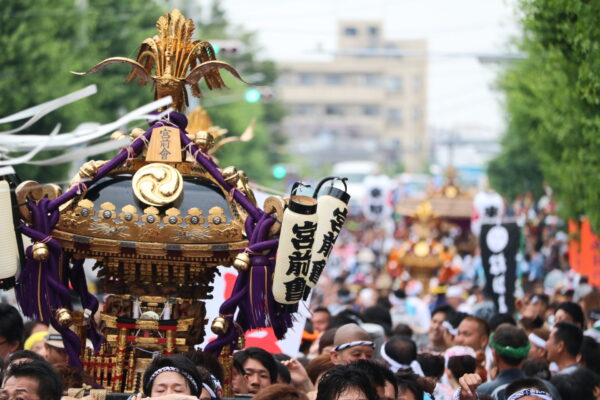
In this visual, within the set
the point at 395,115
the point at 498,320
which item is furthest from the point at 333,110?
the point at 498,320

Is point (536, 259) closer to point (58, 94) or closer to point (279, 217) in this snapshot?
point (58, 94)

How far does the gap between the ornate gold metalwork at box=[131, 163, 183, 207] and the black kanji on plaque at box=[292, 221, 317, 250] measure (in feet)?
2.64

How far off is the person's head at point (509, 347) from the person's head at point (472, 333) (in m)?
1.15

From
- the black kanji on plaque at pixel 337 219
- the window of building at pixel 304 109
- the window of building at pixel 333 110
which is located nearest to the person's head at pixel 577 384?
the black kanji on plaque at pixel 337 219

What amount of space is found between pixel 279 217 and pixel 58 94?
62.7 ft

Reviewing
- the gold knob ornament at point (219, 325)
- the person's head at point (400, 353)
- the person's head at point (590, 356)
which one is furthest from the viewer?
the person's head at point (590, 356)

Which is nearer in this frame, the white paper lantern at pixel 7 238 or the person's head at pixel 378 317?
the white paper lantern at pixel 7 238

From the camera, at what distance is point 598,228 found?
57.2ft

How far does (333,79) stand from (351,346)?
140074 millimetres

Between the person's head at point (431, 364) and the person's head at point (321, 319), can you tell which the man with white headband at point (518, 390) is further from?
the person's head at point (321, 319)

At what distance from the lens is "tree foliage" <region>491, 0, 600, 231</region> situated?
14054 mm

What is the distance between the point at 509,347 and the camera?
10586 mm

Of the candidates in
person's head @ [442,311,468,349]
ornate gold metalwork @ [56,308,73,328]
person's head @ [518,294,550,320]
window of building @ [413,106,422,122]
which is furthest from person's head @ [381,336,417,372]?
window of building @ [413,106,422,122]

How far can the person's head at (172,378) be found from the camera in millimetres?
7180
